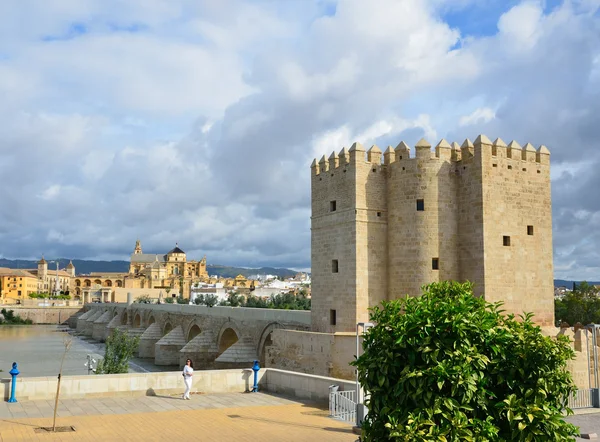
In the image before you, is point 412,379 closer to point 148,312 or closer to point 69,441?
point 69,441

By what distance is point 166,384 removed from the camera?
12508 millimetres

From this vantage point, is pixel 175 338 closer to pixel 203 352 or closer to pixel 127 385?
pixel 203 352

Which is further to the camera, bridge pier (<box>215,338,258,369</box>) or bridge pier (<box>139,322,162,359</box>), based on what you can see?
bridge pier (<box>139,322,162,359</box>)

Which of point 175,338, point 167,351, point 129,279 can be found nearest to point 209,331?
point 167,351

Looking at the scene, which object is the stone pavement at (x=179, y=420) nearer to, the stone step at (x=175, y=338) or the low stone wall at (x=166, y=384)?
the low stone wall at (x=166, y=384)

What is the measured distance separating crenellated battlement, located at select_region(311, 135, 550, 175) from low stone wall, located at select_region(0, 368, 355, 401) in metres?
8.19

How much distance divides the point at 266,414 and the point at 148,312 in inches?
1568

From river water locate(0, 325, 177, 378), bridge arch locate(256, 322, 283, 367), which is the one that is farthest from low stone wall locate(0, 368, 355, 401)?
bridge arch locate(256, 322, 283, 367)

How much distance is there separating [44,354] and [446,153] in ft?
117

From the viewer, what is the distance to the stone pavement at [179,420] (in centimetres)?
916

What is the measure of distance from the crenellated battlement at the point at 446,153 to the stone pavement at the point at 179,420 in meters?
9.16

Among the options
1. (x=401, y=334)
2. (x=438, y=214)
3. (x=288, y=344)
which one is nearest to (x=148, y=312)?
Result: (x=288, y=344)

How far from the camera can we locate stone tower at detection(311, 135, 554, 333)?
1802cm

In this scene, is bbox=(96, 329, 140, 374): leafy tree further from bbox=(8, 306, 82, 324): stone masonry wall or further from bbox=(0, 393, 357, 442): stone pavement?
bbox=(8, 306, 82, 324): stone masonry wall
